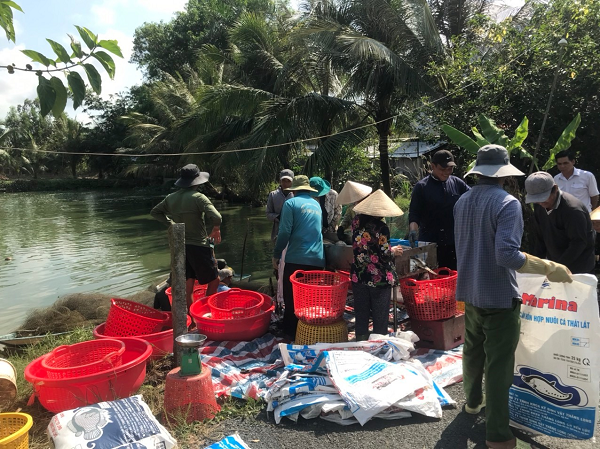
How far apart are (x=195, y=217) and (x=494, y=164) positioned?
3287 millimetres

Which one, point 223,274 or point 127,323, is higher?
point 127,323

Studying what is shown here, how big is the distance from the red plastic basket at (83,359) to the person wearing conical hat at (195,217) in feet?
5.20

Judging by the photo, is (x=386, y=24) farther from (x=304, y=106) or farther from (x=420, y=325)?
(x=420, y=325)

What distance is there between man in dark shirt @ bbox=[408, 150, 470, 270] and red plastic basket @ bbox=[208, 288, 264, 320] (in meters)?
1.87

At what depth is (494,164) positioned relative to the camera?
2744 mm

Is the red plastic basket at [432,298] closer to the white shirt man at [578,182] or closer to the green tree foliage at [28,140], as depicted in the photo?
the white shirt man at [578,182]

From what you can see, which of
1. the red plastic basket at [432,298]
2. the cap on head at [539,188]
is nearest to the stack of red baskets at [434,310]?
the red plastic basket at [432,298]

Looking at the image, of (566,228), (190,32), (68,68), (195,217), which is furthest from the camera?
(190,32)

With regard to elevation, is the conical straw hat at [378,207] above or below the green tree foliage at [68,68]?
below

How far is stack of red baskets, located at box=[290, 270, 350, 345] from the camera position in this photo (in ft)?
13.3

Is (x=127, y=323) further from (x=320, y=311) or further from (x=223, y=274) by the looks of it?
(x=223, y=274)

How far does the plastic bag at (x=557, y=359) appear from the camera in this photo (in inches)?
99.8

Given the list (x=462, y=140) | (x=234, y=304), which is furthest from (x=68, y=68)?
(x=462, y=140)

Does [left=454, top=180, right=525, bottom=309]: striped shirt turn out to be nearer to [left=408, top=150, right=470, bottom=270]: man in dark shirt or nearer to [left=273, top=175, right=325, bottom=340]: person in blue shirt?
[left=408, top=150, right=470, bottom=270]: man in dark shirt
